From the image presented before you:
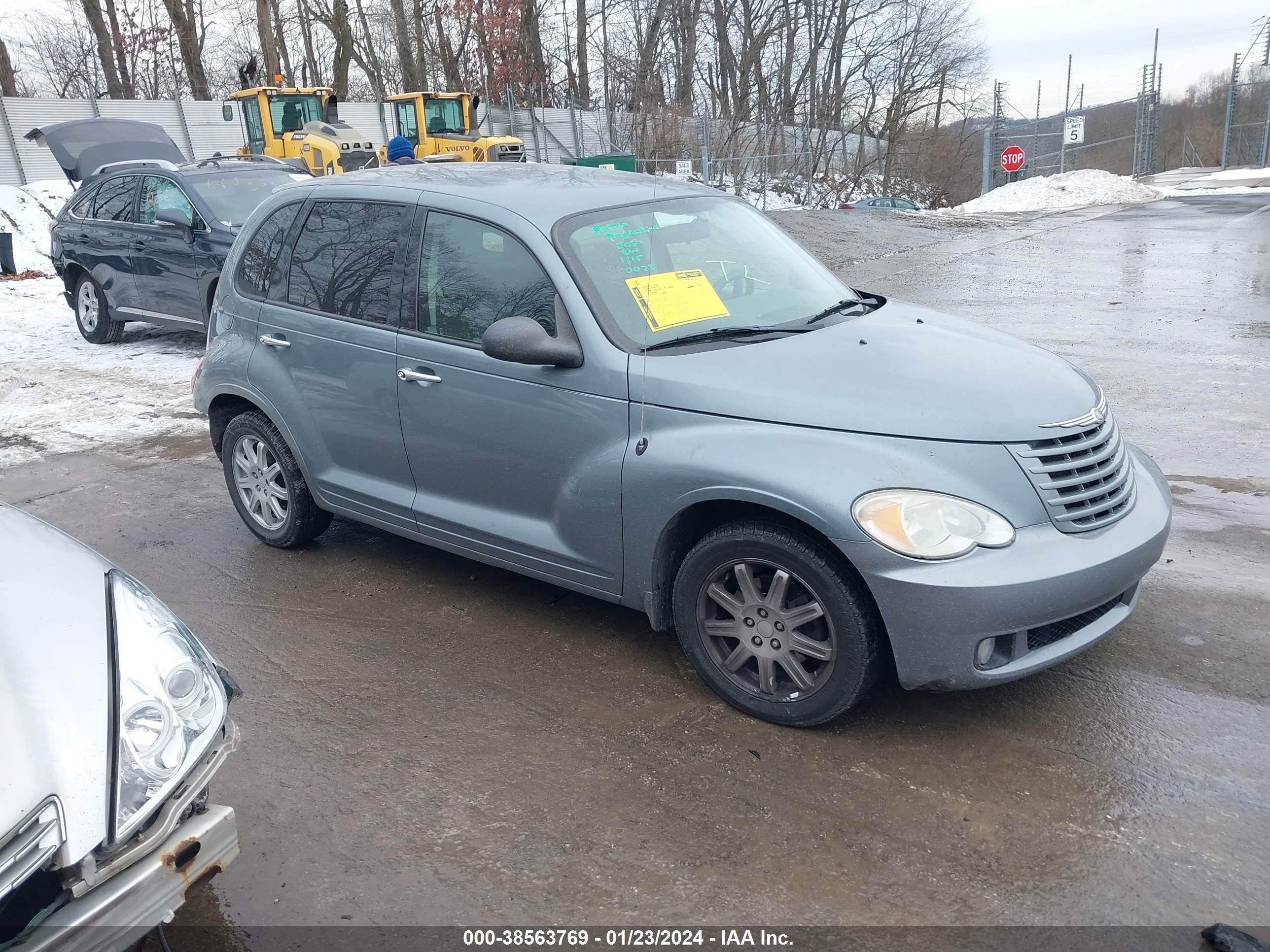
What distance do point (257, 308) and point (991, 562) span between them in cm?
361

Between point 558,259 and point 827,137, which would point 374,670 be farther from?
point 827,137

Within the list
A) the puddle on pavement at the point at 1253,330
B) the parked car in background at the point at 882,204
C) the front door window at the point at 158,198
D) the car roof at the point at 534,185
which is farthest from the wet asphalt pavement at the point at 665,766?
the parked car in background at the point at 882,204

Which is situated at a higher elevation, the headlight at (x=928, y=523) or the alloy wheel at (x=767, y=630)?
Answer: the headlight at (x=928, y=523)

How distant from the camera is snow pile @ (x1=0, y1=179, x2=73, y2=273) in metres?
19.9

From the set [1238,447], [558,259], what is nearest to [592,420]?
[558,259]

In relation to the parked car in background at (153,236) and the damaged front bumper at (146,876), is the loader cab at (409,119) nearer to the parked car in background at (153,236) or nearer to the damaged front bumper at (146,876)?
the parked car in background at (153,236)

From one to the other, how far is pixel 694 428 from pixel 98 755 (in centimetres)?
209

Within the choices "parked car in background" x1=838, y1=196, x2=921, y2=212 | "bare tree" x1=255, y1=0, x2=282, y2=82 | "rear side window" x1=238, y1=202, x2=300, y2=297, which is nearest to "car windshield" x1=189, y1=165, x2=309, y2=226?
"rear side window" x1=238, y1=202, x2=300, y2=297

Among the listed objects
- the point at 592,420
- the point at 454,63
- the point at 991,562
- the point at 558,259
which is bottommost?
the point at 991,562

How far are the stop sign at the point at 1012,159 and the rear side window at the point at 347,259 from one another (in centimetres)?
3131

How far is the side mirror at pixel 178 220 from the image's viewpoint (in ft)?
31.3

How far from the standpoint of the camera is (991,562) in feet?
10.2

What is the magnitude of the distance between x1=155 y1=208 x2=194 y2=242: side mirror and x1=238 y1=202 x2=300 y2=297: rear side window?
511 cm

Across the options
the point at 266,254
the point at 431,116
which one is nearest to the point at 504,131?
the point at 431,116
